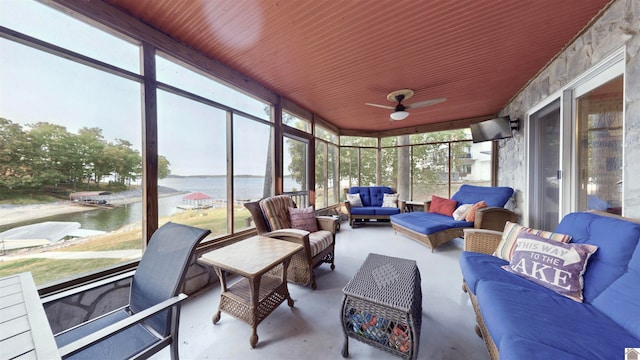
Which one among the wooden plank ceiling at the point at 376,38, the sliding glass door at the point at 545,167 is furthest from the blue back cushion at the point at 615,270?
the wooden plank ceiling at the point at 376,38

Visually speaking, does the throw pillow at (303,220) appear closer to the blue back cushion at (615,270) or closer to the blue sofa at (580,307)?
the blue sofa at (580,307)

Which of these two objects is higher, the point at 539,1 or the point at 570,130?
the point at 539,1

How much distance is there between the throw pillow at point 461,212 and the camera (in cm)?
360

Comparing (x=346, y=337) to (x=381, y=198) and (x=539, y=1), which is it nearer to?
(x=539, y=1)

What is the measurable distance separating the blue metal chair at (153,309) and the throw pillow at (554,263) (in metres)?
2.15

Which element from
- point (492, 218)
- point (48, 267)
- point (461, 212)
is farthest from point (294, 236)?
point (461, 212)

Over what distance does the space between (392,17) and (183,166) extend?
243 centimetres

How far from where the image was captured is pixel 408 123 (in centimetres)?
526

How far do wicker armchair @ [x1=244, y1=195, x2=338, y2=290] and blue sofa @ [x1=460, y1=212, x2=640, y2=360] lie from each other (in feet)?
4.57

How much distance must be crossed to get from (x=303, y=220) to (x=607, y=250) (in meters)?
2.45

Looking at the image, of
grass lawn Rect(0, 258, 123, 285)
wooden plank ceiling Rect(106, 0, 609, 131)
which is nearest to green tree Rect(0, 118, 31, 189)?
grass lawn Rect(0, 258, 123, 285)

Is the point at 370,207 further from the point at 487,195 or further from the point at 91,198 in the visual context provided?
the point at 91,198

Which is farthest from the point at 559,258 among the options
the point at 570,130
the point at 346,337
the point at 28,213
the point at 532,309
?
the point at 28,213

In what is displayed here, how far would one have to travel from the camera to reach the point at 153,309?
955mm
